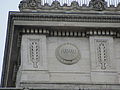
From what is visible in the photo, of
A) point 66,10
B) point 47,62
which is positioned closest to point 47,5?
point 66,10

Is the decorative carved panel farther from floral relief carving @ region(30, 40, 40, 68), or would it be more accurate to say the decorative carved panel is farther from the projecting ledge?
floral relief carving @ region(30, 40, 40, 68)

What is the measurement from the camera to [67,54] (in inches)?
1420

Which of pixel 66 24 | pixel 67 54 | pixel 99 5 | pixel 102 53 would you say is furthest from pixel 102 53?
pixel 99 5

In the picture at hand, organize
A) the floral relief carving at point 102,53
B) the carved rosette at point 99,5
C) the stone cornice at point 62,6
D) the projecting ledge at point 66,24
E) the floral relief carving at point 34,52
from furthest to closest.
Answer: the carved rosette at point 99,5 < the stone cornice at point 62,6 < the projecting ledge at point 66,24 < the floral relief carving at point 102,53 < the floral relief carving at point 34,52

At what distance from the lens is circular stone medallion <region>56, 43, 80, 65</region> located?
36000 millimetres

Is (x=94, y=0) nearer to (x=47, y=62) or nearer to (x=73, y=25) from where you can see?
(x=73, y=25)

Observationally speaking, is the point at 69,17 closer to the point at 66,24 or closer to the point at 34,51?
the point at 66,24

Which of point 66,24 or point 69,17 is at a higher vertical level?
point 69,17

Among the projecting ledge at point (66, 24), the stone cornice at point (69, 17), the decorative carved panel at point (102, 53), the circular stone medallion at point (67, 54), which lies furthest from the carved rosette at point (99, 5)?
the circular stone medallion at point (67, 54)

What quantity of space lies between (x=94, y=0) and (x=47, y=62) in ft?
14.7

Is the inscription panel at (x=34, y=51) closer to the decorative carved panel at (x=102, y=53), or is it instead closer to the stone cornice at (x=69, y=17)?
the stone cornice at (x=69, y=17)

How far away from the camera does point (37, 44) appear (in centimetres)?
3622

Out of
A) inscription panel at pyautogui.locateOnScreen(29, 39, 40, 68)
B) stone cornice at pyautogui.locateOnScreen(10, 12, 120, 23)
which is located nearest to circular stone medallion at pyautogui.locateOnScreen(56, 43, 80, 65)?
inscription panel at pyautogui.locateOnScreen(29, 39, 40, 68)

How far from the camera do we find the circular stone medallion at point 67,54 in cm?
3600
